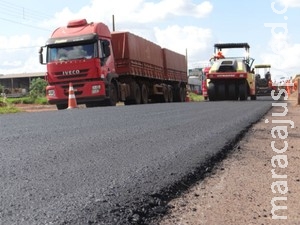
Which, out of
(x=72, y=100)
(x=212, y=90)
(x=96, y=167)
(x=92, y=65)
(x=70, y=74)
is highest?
(x=92, y=65)

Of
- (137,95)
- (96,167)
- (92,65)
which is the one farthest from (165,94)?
(96,167)

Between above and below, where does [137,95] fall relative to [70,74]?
below

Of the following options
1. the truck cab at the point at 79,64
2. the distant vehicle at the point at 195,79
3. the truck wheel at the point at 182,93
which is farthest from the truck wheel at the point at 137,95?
the distant vehicle at the point at 195,79

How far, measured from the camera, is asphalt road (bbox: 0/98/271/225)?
3.46 metres

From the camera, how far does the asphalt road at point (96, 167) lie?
3465 mm

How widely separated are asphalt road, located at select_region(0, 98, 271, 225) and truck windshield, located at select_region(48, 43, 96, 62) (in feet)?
27.6

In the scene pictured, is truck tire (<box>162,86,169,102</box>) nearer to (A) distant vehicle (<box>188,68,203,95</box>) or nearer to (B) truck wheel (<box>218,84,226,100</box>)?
(B) truck wheel (<box>218,84,226,100</box>)

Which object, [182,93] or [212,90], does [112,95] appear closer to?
[212,90]

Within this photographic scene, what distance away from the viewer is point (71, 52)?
1736cm

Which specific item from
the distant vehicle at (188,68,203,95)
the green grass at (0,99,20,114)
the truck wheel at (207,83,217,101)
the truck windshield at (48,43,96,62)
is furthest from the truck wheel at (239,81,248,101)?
the distant vehicle at (188,68,203,95)

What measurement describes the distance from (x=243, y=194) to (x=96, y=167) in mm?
1510

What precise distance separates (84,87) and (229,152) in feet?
37.3

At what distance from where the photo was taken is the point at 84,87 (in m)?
17.3

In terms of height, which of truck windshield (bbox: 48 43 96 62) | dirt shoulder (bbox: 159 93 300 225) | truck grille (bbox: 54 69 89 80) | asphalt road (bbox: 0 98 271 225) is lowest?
dirt shoulder (bbox: 159 93 300 225)
